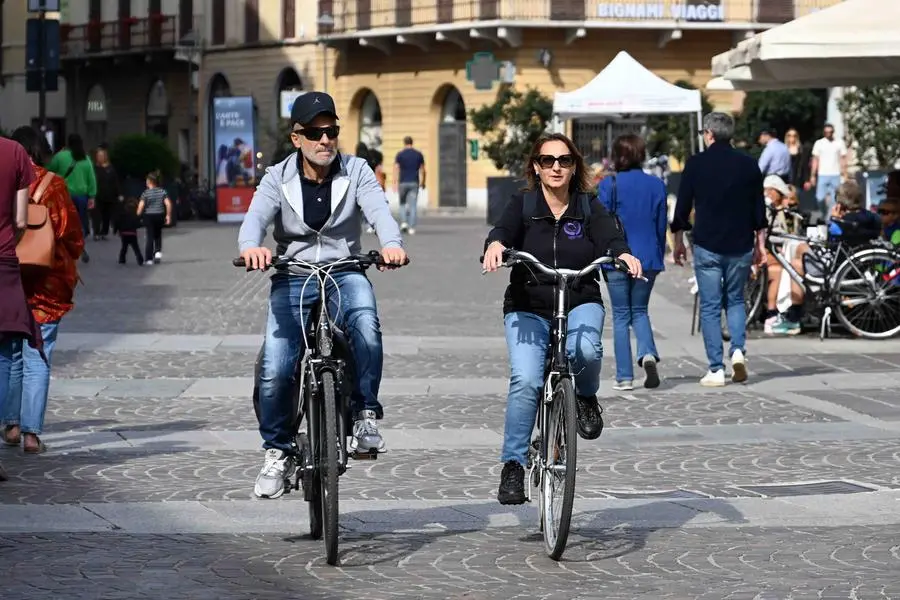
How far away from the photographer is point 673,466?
9.97 m

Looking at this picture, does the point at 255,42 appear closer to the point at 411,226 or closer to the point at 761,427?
the point at 411,226

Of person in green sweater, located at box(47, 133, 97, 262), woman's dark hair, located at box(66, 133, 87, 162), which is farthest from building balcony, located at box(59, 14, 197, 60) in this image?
woman's dark hair, located at box(66, 133, 87, 162)

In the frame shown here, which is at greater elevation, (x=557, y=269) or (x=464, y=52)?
(x=464, y=52)

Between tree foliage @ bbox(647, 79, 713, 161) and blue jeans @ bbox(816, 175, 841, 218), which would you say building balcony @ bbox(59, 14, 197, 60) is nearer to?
tree foliage @ bbox(647, 79, 713, 161)

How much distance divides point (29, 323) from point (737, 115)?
3949cm

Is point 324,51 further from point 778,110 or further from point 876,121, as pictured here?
point 876,121

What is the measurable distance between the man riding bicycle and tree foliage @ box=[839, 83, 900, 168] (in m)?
23.1

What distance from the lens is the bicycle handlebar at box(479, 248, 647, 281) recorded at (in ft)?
24.6

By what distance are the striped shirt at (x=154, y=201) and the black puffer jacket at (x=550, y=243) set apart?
2045 cm

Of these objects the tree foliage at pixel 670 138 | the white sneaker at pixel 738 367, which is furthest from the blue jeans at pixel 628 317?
the tree foliage at pixel 670 138

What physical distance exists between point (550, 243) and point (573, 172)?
1.00 feet

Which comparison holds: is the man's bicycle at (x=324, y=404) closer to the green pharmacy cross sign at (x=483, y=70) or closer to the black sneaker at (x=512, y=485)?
the black sneaker at (x=512, y=485)

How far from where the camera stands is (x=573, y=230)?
7.89m

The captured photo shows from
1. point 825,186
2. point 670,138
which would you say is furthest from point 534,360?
point 670,138
